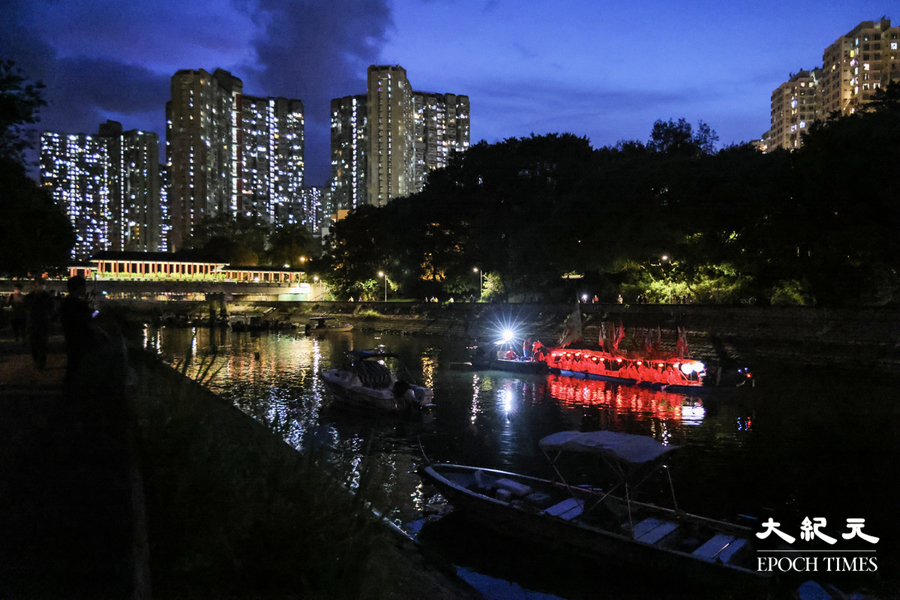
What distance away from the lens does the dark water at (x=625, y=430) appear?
11672 millimetres

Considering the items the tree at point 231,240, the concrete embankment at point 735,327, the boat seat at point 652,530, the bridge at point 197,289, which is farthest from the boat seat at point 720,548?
the tree at point 231,240

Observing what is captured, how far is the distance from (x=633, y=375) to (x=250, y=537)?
1233 inches

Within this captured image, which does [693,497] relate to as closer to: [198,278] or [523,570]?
[523,570]

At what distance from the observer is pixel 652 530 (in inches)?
443

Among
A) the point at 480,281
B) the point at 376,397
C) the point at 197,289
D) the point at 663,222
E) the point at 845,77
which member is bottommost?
the point at 376,397

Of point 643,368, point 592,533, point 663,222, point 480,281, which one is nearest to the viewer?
point 592,533

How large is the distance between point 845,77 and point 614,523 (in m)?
171

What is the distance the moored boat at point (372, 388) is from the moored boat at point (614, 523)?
1088 cm

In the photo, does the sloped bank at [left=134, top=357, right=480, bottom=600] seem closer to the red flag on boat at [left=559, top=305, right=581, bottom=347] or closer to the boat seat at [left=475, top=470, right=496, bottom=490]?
the boat seat at [left=475, top=470, right=496, bottom=490]

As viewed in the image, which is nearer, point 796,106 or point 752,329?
point 752,329

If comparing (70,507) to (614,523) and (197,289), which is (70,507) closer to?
(614,523)

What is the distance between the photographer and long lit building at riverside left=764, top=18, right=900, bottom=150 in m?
135

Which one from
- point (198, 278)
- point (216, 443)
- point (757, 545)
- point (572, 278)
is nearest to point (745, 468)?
point (757, 545)

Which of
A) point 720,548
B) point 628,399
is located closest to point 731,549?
point 720,548
